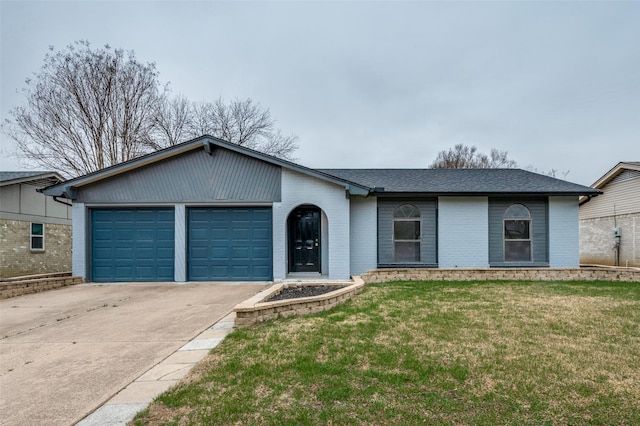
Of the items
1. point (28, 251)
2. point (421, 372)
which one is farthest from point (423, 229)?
point (28, 251)

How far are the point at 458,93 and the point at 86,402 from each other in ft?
72.2

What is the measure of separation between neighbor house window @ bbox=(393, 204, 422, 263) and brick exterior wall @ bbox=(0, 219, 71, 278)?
1443 centimetres

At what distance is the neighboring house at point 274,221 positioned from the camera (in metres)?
9.98

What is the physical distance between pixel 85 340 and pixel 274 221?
5865 millimetres

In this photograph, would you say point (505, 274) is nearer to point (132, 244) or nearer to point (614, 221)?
point (614, 221)

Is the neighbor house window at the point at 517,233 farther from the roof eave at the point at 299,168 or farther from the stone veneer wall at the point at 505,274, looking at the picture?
the roof eave at the point at 299,168

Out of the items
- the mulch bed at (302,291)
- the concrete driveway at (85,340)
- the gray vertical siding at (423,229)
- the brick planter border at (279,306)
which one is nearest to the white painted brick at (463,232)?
the gray vertical siding at (423,229)

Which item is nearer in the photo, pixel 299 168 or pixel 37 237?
pixel 299 168

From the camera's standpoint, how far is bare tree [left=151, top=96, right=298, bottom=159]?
22.8 meters

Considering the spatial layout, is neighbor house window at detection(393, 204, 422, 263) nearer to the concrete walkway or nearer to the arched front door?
the arched front door

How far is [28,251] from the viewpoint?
1331cm

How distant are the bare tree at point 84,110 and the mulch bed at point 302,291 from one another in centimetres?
1550

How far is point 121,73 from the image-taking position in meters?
18.2

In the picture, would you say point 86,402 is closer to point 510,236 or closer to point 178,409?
point 178,409
